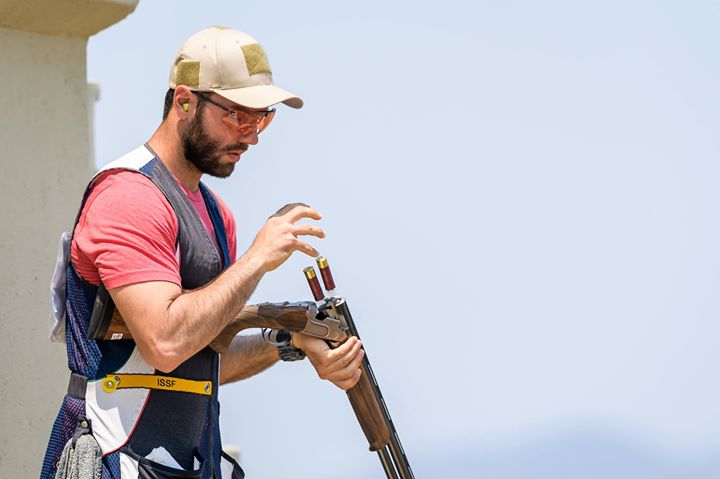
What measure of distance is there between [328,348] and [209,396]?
343mm

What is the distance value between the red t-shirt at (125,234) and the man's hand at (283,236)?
0.20 meters

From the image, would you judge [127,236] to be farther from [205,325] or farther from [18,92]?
[18,92]

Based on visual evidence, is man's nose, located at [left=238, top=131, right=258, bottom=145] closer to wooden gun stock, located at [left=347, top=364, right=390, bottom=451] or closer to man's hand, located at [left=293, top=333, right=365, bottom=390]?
man's hand, located at [left=293, top=333, right=365, bottom=390]

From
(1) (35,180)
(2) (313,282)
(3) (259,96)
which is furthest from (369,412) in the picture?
(1) (35,180)

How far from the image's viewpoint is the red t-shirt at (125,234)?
2844mm

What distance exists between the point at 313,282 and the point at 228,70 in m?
0.61

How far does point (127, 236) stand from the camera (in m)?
2.87

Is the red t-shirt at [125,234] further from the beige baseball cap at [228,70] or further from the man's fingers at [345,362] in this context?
the man's fingers at [345,362]

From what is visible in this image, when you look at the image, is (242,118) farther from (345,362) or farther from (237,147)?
(345,362)

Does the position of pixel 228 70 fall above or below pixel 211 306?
above

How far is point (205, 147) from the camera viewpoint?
10.3 ft

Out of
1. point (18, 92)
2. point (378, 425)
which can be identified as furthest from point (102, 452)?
point (18, 92)

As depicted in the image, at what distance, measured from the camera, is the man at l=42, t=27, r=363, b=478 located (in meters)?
2.86

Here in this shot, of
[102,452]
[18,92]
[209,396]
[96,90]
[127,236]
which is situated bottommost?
[102,452]
